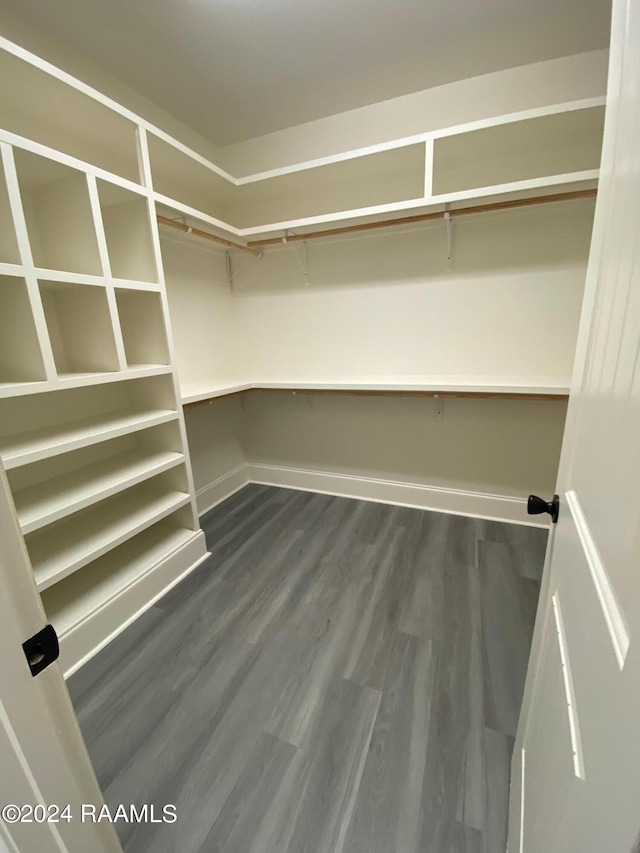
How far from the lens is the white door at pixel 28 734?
17.6 inches

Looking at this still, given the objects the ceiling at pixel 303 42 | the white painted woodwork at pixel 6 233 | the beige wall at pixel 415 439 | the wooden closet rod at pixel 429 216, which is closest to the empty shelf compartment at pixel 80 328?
the white painted woodwork at pixel 6 233

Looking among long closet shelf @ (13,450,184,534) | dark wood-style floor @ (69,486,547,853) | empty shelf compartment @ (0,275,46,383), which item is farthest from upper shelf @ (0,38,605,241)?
dark wood-style floor @ (69,486,547,853)

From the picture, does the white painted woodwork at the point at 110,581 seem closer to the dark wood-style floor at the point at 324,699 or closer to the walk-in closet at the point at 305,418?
the walk-in closet at the point at 305,418

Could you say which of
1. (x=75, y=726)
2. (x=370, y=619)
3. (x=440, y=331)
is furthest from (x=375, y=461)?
(x=75, y=726)

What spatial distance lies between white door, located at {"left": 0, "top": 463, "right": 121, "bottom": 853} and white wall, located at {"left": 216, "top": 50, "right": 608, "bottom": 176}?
2.64 m

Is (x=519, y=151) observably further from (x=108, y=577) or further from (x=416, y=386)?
(x=108, y=577)

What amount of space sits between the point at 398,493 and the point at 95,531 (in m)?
1.94

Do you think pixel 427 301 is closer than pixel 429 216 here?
No

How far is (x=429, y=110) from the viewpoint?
6.61 ft

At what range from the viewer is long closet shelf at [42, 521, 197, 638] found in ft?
4.93

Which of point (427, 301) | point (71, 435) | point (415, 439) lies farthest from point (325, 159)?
point (71, 435)

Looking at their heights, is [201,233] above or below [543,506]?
above

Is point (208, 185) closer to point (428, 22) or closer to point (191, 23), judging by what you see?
point (191, 23)

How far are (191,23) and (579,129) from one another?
6.16ft
